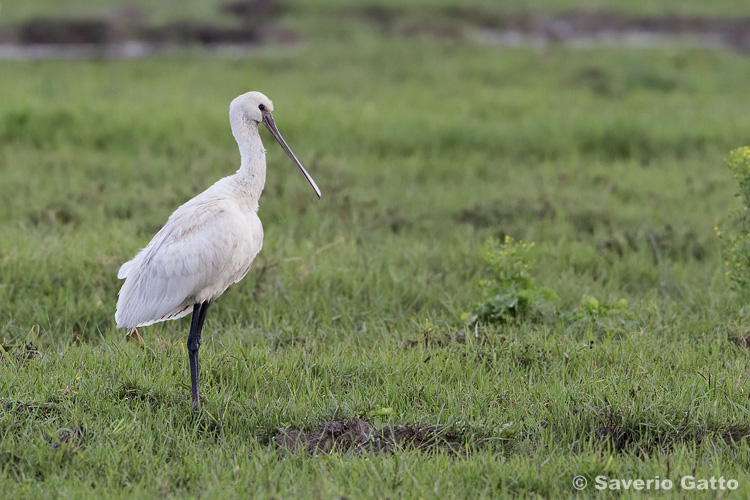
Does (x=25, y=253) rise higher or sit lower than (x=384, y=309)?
higher

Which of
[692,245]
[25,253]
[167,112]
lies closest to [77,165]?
[167,112]

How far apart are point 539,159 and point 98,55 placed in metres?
10.3

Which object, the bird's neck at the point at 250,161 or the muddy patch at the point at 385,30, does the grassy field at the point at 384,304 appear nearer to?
the bird's neck at the point at 250,161

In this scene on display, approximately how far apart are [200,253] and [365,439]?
1.27m

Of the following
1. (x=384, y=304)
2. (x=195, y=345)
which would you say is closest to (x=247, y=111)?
(x=195, y=345)

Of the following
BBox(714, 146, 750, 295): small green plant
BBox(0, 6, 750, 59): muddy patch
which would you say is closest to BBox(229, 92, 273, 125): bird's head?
BBox(714, 146, 750, 295): small green plant

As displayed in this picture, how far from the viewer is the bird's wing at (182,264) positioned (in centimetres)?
430

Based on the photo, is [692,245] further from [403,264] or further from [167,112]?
[167,112]

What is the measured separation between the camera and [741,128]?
10.5 metres

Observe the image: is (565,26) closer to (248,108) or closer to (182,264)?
(248,108)

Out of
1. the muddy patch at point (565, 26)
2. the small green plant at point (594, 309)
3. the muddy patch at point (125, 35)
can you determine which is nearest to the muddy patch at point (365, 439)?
the small green plant at point (594, 309)

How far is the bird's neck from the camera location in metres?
4.55
